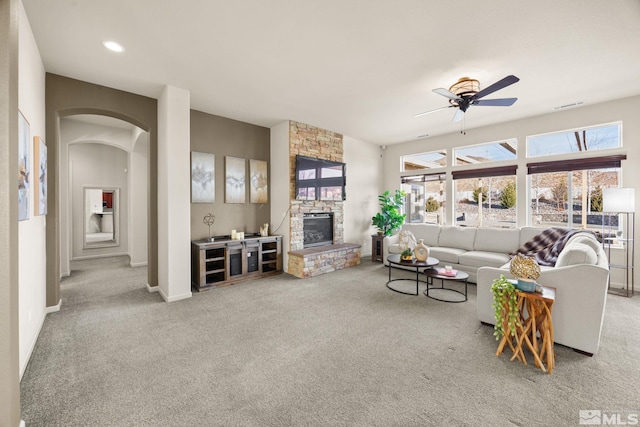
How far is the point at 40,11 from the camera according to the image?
7.77ft

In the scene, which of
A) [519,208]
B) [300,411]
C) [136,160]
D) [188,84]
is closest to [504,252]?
[519,208]

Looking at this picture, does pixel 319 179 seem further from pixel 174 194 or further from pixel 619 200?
pixel 619 200

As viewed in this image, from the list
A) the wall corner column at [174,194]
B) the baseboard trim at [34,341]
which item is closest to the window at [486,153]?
the wall corner column at [174,194]

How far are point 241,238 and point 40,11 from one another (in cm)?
354

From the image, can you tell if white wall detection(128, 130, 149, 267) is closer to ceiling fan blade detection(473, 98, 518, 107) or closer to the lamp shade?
ceiling fan blade detection(473, 98, 518, 107)

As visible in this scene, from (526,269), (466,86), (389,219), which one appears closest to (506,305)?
(526,269)

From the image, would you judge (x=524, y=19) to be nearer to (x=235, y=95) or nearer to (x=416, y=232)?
(x=235, y=95)

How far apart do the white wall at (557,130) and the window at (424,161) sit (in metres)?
0.16

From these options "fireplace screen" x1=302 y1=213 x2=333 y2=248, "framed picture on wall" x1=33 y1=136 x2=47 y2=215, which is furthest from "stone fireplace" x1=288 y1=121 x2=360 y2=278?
"framed picture on wall" x1=33 y1=136 x2=47 y2=215

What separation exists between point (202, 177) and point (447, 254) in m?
4.65

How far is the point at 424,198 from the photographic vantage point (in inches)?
274

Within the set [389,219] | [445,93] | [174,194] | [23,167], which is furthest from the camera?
[389,219]

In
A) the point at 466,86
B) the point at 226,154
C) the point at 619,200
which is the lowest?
the point at 619,200

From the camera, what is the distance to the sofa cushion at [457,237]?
5.38m
